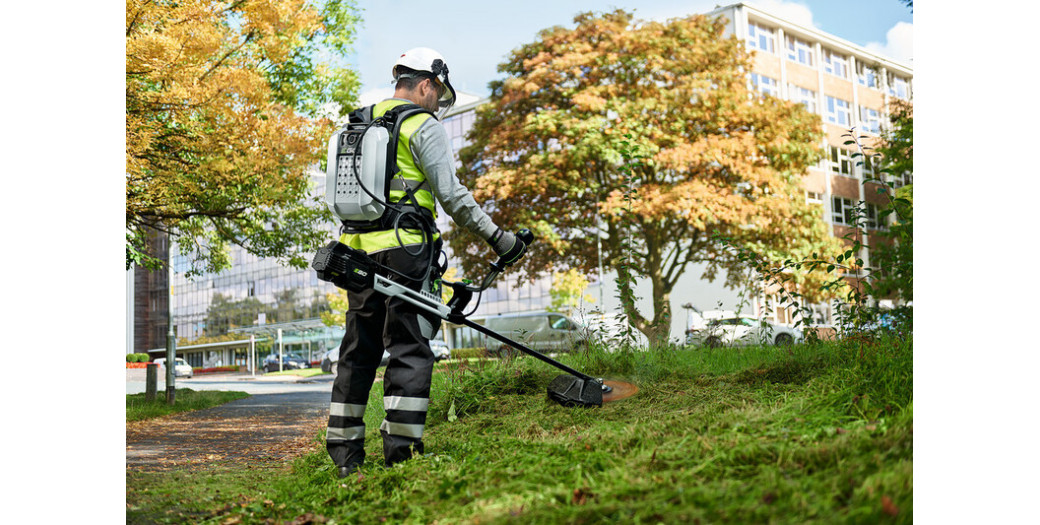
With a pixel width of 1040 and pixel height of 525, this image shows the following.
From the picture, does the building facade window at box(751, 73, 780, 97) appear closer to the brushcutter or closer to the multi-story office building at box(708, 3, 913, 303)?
the multi-story office building at box(708, 3, 913, 303)

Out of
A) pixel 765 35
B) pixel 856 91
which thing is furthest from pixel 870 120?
pixel 765 35

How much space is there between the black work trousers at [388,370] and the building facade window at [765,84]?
32.5 feet

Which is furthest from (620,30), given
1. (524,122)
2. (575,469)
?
(575,469)

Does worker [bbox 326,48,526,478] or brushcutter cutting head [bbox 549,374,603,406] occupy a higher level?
worker [bbox 326,48,526,478]

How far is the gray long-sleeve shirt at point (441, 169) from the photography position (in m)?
2.57

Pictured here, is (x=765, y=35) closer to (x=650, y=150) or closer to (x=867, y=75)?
(x=650, y=150)

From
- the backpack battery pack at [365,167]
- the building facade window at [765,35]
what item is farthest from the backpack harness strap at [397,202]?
the building facade window at [765,35]

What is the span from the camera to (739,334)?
15.9 feet

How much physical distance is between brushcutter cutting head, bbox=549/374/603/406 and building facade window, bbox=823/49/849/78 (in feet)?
7.10

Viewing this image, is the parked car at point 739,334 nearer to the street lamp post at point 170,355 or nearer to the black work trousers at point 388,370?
the black work trousers at point 388,370

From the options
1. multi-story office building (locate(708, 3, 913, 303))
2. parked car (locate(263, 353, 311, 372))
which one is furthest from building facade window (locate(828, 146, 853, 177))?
parked car (locate(263, 353, 311, 372))

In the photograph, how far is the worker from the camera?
2.50m
